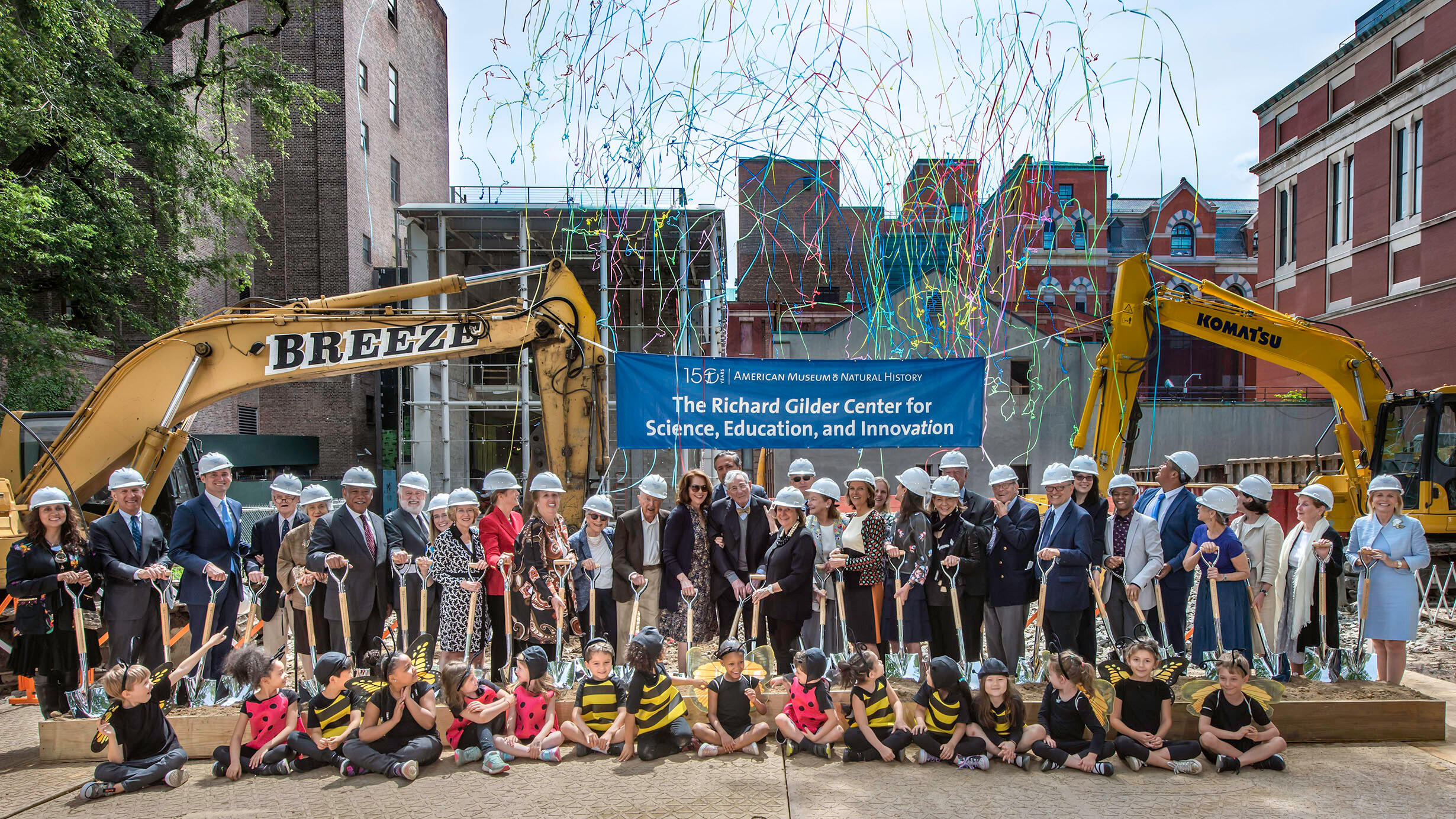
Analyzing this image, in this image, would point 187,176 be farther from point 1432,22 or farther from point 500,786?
point 1432,22

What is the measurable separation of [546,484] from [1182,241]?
39.3 m

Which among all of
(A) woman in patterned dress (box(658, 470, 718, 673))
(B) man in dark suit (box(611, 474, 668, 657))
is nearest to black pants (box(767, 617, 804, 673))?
(A) woman in patterned dress (box(658, 470, 718, 673))

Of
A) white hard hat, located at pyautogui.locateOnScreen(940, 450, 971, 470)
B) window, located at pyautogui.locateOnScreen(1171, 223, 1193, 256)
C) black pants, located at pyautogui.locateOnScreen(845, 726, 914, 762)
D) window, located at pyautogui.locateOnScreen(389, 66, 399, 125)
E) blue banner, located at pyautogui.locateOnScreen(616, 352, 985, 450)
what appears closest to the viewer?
black pants, located at pyautogui.locateOnScreen(845, 726, 914, 762)

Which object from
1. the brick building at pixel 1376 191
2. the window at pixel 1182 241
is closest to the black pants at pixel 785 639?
the brick building at pixel 1376 191

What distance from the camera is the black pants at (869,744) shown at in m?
5.14

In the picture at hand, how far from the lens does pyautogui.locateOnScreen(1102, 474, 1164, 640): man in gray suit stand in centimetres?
616

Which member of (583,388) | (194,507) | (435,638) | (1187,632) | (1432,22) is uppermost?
(1432,22)

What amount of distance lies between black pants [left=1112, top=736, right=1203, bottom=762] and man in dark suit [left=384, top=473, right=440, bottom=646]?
4.44 metres

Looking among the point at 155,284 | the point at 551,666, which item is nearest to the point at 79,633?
the point at 551,666

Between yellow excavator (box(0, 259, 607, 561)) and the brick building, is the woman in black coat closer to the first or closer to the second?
yellow excavator (box(0, 259, 607, 561))

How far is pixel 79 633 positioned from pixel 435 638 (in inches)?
84.5

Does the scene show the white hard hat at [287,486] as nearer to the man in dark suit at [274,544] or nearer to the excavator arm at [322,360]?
the man in dark suit at [274,544]

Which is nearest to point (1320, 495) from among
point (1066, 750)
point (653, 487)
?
point (1066, 750)

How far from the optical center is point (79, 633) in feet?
18.6
